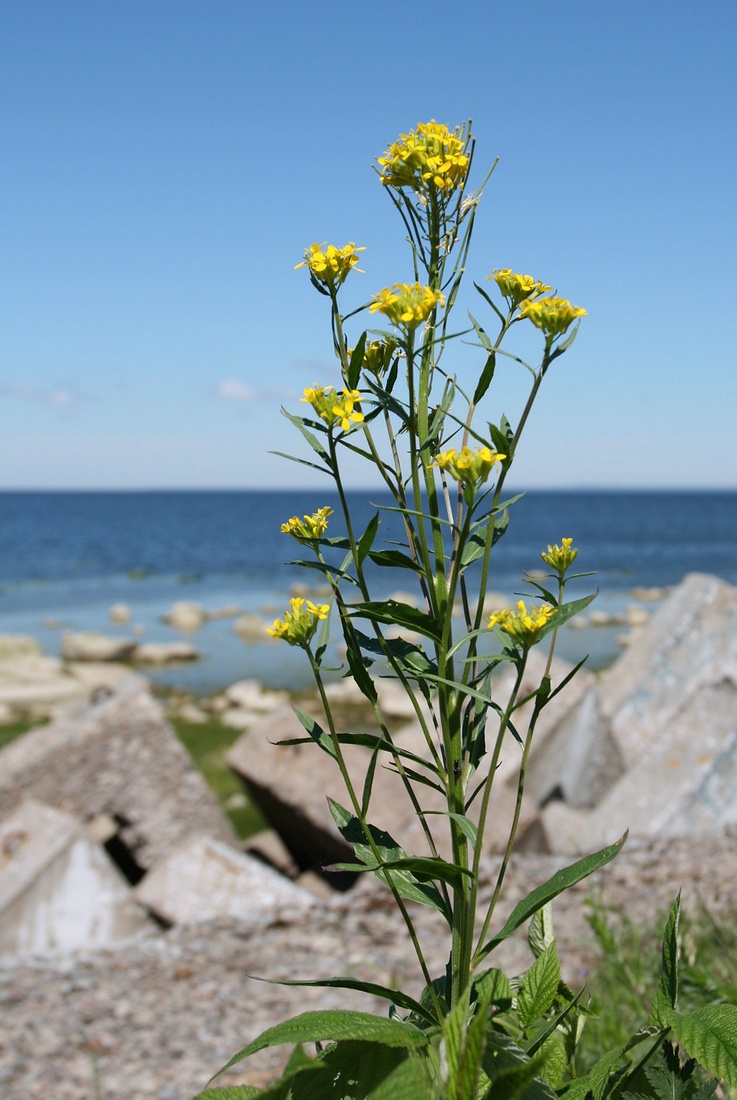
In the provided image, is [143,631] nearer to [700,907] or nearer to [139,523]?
[700,907]

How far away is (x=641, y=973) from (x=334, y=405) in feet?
8.01

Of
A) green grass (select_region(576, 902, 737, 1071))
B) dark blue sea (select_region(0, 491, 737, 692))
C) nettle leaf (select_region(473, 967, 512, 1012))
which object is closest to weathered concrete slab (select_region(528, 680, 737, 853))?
green grass (select_region(576, 902, 737, 1071))

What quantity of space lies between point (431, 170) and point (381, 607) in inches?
23.3

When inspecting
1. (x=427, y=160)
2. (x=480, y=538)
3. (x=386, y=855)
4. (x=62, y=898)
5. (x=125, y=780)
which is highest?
(x=427, y=160)

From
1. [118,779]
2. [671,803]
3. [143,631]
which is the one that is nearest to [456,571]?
[671,803]

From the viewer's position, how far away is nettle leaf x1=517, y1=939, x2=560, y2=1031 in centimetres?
122

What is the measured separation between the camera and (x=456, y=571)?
45.1 inches

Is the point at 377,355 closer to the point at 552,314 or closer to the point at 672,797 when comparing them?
the point at 552,314

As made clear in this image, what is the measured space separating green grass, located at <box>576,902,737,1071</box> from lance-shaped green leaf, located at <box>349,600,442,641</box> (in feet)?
4.40

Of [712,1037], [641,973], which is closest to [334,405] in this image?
[712,1037]

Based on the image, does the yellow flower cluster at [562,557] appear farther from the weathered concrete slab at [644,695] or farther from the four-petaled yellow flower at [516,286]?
the weathered concrete slab at [644,695]

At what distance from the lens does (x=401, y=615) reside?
45.4 inches

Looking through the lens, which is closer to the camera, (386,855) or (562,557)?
(386,855)

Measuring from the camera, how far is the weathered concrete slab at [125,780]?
5758mm
